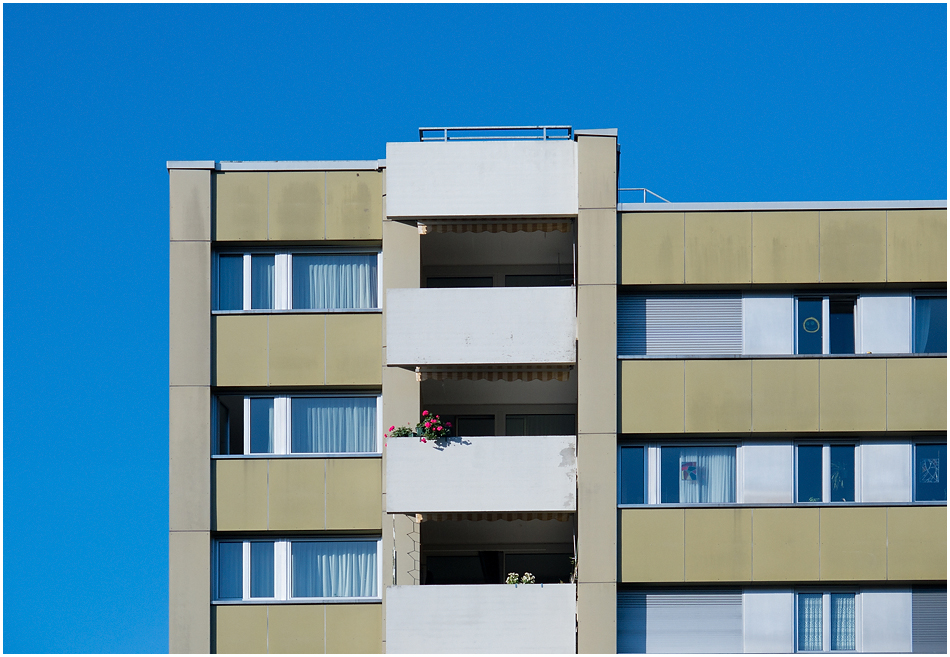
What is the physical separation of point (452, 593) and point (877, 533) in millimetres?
7775

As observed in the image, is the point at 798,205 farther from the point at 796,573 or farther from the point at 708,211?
the point at 796,573

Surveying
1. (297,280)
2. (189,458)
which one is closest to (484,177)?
(297,280)

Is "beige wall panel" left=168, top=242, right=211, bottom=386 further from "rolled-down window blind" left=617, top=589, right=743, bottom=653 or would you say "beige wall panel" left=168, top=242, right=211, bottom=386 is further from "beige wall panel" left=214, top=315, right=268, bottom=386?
"rolled-down window blind" left=617, top=589, right=743, bottom=653

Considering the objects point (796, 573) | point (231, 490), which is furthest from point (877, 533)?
→ point (231, 490)

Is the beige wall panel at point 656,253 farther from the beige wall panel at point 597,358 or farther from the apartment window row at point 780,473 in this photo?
the apartment window row at point 780,473

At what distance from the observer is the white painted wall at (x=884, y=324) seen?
19.2m

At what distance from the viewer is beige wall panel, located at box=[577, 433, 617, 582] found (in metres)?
18.5

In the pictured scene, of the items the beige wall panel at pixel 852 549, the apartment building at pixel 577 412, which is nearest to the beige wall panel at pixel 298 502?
the apartment building at pixel 577 412

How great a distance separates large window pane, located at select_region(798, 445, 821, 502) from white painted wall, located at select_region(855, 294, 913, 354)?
6.89ft

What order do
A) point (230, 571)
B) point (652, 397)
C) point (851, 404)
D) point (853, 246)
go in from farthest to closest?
point (230, 571) → point (853, 246) → point (652, 397) → point (851, 404)

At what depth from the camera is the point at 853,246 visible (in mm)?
19094

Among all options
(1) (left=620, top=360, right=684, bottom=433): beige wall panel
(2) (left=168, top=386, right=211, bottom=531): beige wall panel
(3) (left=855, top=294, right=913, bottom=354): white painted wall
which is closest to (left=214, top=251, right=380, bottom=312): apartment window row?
(2) (left=168, top=386, right=211, bottom=531): beige wall panel

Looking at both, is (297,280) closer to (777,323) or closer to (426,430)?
(426,430)

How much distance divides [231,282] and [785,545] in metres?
11.5
